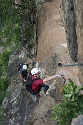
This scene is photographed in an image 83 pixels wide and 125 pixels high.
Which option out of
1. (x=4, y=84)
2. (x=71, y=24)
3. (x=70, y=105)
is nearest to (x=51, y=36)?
(x=4, y=84)

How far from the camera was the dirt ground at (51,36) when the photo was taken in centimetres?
1318

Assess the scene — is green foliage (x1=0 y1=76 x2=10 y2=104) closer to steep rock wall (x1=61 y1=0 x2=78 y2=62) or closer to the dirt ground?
the dirt ground

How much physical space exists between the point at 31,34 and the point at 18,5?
1.53 metres

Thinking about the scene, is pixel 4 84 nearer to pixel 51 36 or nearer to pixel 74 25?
pixel 51 36

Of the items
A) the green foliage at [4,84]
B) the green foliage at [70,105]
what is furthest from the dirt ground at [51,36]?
the green foliage at [70,105]

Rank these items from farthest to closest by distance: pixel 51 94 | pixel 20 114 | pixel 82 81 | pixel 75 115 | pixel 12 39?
pixel 12 39, pixel 20 114, pixel 51 94, pixel 82 81, pixel 75 115

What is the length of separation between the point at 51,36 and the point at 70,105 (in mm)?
6848

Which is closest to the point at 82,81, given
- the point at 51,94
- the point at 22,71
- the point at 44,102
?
the point at 51,94

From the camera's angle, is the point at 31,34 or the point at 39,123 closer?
the point at 39,123

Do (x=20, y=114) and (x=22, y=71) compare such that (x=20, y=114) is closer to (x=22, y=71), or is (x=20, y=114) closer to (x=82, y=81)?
(x=22, y=71)

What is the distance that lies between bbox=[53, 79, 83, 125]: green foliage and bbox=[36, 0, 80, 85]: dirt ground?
3.29 meters

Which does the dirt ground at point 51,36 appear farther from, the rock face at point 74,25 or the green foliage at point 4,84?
the green foliage at point 4,84

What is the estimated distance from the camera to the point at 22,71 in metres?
12.6

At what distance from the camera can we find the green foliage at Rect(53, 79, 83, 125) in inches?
306
